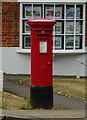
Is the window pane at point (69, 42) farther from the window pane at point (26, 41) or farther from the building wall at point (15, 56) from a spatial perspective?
the window pane at point (26, 41)

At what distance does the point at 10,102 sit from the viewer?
35.9 ft

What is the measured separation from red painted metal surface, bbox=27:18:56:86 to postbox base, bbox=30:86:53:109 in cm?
11

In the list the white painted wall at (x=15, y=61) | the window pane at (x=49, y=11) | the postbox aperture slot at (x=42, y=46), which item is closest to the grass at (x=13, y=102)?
the postbox aperture slot at (x=42, y=46)

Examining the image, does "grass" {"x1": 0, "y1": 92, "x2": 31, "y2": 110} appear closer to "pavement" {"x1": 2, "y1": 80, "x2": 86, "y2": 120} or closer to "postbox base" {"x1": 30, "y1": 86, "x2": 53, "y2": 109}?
"postbox base" {"x1": 30, "y1": 86, "x2": 53, "y2": 109}

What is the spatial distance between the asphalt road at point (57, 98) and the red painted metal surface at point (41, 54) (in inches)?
32.6

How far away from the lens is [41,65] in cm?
1018

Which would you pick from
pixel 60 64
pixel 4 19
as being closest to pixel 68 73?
pixel 60 64

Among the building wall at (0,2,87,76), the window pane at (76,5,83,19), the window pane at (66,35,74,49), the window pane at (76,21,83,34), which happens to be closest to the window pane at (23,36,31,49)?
the building wall at (0,2,87,76)

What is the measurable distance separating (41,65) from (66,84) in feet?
13.9

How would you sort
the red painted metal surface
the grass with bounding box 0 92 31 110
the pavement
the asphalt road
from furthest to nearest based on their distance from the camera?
the asphalt road, the grass with bounding box 0 92 31 110, the red painted metal surface, the pavement

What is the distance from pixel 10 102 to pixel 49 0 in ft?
18.8

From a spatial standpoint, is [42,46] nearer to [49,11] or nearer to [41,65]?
[41,65]

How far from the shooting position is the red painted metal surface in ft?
33.4

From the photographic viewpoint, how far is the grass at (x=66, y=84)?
1283cm
